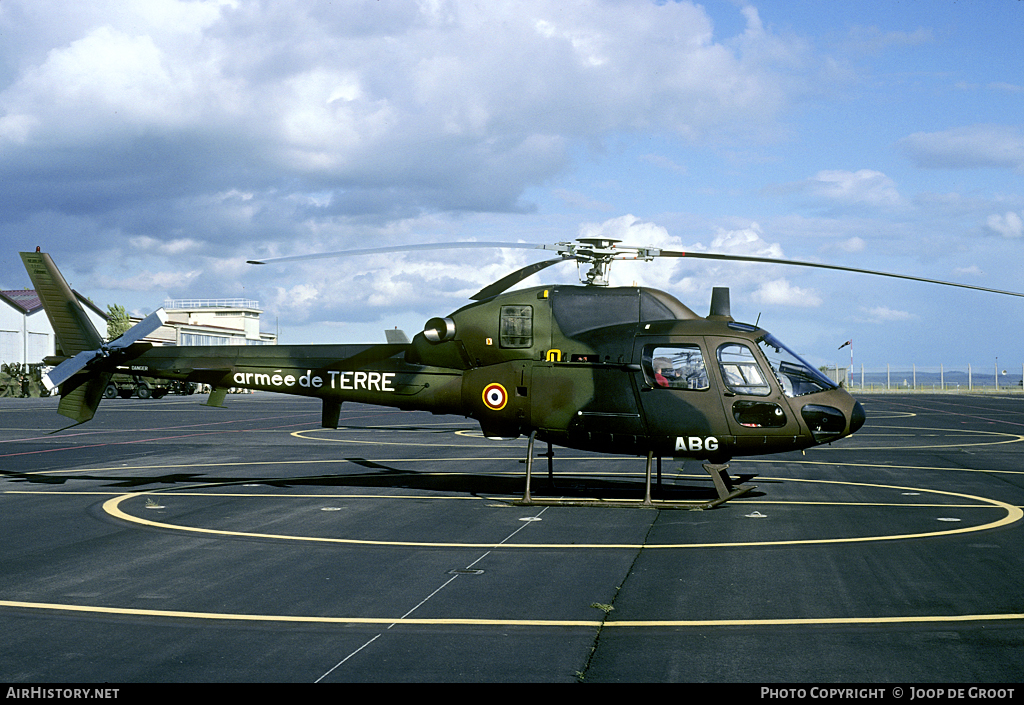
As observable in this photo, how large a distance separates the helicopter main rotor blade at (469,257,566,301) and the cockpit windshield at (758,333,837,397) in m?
4.16

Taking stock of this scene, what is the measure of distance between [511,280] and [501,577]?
7188 mm

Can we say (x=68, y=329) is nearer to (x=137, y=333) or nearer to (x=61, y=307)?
(x=61, y=307)

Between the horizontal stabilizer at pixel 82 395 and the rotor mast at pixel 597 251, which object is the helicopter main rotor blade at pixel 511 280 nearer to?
the rotor mast at pixel 597 251

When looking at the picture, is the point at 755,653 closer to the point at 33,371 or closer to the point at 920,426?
the point at 920,426

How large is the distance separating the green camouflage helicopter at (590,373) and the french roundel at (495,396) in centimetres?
3

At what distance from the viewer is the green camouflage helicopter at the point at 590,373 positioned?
51.4 feet

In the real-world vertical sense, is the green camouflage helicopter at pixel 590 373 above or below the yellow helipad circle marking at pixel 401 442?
above

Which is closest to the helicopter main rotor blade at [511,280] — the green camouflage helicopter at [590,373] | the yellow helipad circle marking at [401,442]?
the green camouflage helicopter at [590,373]

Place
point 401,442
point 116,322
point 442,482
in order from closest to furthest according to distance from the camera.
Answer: point 442,482
point 401,442
point 116,322

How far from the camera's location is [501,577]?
1066cm

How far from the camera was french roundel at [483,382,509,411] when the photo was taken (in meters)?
16.8

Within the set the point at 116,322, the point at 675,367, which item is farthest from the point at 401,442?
the point at 116,322

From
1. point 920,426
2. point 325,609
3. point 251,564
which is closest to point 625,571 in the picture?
point 325,609

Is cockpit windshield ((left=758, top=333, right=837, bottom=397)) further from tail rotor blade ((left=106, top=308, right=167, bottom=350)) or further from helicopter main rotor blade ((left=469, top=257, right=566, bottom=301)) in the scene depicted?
tail rotor blade ((left=106, top=308, right=167, bottom=350))
